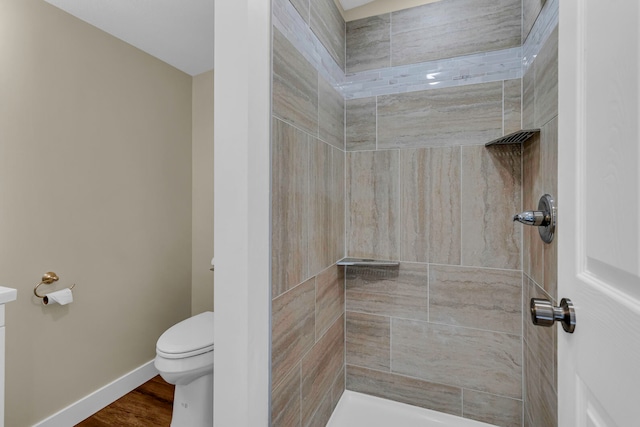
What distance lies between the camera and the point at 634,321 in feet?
1.29

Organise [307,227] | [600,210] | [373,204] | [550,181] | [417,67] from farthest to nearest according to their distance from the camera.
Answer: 1. [373,204]
2. [417,67]
3. [307,227]
4. [550,181]
5. [600,210]

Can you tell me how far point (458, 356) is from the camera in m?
1.60

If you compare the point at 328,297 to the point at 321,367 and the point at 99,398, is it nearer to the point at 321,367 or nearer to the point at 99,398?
the point at 321,367

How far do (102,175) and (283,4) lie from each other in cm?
158

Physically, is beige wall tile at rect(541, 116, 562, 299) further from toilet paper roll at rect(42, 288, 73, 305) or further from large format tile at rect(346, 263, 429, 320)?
toilet paper roll at rect(42, 288, 73, 305)

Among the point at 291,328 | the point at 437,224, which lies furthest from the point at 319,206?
the point at 437,224

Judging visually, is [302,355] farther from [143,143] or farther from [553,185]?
[143,143]

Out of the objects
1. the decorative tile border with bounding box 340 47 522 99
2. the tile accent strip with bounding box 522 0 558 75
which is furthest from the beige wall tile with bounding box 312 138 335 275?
the tile accent strip with bounding box 522 0 558 75

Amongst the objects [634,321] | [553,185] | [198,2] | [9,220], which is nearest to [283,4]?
[198,2]

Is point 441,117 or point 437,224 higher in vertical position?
point 441,117

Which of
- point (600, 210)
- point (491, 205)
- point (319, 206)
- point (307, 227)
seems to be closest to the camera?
point (600, 210)

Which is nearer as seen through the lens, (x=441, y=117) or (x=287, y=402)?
(x=287, y=402)

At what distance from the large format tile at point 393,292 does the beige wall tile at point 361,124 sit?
27.7 inches

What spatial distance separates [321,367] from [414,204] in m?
0.94
